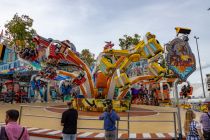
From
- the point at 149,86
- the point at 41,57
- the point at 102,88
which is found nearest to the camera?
the point at 41,57

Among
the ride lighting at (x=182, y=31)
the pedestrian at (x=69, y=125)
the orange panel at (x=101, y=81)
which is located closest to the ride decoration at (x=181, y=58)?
the ride lighting at (x=182, y=31)

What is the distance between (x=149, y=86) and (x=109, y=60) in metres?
20.2

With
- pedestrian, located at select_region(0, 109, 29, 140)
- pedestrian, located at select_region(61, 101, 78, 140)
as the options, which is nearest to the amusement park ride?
pedestrian, located at select_region(61, 101, 78, 140)

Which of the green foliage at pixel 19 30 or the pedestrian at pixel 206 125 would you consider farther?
the green foliage at pixel 19 30

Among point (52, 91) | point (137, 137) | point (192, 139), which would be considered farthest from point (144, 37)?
point (52, 91)

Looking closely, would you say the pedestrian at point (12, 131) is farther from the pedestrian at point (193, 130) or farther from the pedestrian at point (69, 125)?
the pedestrian at point (193, 130)

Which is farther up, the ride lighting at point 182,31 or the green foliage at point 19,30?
the green foliage at point 19,30

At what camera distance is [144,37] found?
19.1m

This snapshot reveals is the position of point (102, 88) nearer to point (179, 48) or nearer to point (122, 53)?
point (122, 53)

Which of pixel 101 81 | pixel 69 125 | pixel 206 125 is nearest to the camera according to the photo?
pixel 206 125

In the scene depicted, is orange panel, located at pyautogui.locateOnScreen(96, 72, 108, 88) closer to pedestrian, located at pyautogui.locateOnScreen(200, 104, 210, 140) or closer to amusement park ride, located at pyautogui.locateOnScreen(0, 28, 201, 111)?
amusement park ride, located at pyautogui.locateOnScreen(0, 28, 201, 111)

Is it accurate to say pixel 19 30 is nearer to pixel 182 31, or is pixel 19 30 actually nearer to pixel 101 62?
pixel 101 62

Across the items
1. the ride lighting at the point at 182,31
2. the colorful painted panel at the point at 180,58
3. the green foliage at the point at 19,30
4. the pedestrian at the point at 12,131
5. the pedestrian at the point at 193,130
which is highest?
the green foliage at the point at 19,30

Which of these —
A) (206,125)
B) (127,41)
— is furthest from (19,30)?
(206,125)
